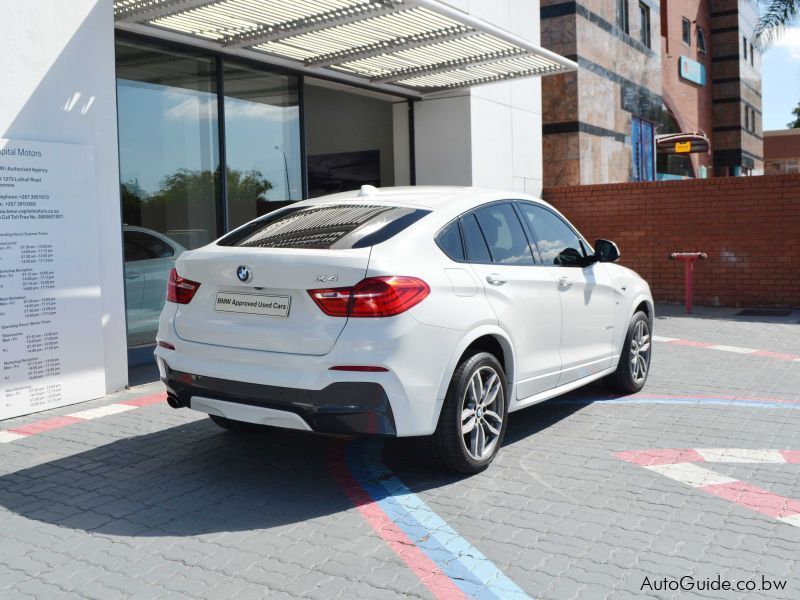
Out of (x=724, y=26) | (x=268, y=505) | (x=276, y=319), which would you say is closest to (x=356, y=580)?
(x=268, y=505)

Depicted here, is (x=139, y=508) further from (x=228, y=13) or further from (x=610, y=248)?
(x=228, y=13)

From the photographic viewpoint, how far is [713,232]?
14.3 meters

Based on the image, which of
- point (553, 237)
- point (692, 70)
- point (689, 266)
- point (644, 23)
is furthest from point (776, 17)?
point (553, 237)

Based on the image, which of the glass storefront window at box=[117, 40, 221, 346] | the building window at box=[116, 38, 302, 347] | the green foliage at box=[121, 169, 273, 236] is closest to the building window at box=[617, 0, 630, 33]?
the building window at box=[116, 38, 302, 347]

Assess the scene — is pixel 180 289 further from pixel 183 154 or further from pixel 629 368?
pixel 183 154

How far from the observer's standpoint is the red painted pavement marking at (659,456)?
17.6 feet

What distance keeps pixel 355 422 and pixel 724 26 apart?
1370 inches

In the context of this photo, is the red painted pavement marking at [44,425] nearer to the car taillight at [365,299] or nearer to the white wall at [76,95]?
the white wall at [76,95]

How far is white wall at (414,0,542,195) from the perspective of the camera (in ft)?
44.2

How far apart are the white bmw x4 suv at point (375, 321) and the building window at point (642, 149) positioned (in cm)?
1850

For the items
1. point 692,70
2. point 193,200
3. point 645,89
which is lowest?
point 193,200

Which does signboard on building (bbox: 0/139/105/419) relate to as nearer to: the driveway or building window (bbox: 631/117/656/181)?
the driveway

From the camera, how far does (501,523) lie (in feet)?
14.2

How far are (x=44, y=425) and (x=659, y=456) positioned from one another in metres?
4.56
